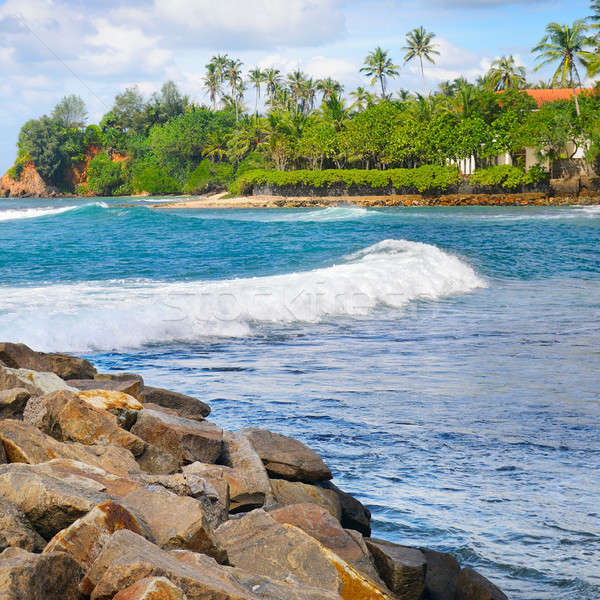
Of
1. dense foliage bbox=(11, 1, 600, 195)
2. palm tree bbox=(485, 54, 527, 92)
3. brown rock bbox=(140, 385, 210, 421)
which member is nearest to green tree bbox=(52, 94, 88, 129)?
dense foliage bbox=(11, 1, 600, 195)

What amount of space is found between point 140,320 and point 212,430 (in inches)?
236

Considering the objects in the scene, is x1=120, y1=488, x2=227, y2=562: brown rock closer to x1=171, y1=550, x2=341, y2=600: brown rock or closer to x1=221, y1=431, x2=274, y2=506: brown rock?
x1=171, y1=550, x2=341, y2=600: brown rock

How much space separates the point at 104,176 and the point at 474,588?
4054 inches

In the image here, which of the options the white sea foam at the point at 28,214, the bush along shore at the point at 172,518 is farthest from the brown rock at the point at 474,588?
the white sea foam at the point at 28,214

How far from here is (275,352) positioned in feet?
28.9

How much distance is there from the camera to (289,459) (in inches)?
174

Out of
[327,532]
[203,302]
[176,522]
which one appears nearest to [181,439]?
[327,532]

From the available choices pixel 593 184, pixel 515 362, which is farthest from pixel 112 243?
pixel 593 184

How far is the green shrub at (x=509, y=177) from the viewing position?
186 ft

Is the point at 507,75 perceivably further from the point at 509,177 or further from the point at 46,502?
the point at 46,502

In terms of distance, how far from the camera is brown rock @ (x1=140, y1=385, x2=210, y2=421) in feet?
17.8

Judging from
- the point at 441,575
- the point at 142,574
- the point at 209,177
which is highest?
the point at 209,177

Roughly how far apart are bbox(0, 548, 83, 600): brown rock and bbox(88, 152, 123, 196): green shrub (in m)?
102

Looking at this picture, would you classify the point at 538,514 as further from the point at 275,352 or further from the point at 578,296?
the point at 578,296
